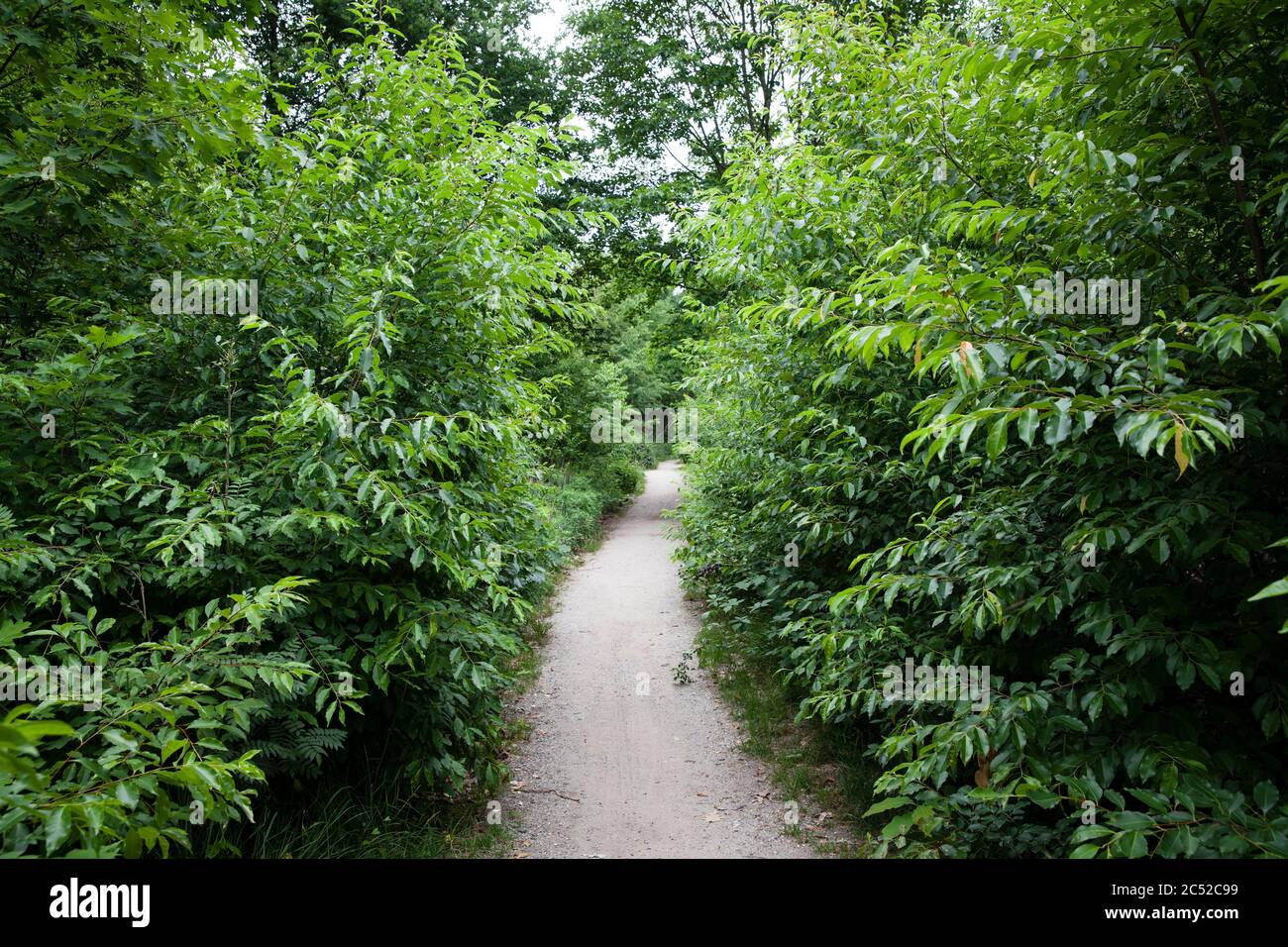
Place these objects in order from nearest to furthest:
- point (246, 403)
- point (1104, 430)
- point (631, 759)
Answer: point (1104, 430) < point (246, 403) < point (631, 759)

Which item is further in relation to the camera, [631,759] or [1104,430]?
[631,759]

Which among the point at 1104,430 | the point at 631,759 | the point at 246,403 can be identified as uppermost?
the point at 246,403

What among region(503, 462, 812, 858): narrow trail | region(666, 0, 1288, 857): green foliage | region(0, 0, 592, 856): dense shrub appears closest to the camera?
region(666, 0, 1288, 857): green foliage

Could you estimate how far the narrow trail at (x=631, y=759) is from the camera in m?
4.67

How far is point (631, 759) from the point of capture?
595 cm

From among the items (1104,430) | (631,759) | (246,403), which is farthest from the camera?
(631,759)

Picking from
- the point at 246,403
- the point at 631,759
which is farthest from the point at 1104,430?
the point at 631,759

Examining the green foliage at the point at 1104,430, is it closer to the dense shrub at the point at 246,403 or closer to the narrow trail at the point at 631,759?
the narrow trail at the point at 631,759

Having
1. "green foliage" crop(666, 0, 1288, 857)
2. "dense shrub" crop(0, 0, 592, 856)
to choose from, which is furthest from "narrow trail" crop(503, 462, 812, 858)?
"green foliage" crop(666, 0, 1288, 857)

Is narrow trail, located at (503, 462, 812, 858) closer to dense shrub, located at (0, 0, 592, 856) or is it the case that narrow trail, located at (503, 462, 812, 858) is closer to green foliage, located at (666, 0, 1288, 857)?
dense shrub, located at (0, 0, 592, 856)

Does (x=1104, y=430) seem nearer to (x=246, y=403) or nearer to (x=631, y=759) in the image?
(x=246, y=403)

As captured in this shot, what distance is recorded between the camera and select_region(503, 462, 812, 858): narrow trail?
467 centimetres

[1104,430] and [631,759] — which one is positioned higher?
[1104,430]

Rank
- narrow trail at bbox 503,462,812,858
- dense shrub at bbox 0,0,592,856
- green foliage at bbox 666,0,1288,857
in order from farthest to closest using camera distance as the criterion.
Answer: narrow trail at bbox 503,462,812,858 → dense shrub at bbox 0,0,592,856 → green foliage at bbox 666,0,1288,857
